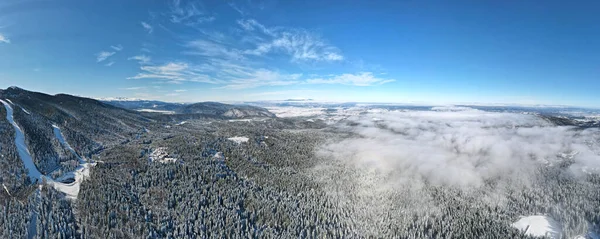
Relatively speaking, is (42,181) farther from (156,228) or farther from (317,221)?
(317,221)

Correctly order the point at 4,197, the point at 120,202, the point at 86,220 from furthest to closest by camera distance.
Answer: the point at 120,202 → the point at 4,197 → the point at 86,220

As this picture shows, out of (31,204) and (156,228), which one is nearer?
(31,204)

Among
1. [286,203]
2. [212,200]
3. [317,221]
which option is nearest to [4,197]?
[212,200]

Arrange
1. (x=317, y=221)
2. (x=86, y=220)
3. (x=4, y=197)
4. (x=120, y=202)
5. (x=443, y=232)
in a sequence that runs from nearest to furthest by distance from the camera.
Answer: (x=86, y=220) → (x=4, y=197) → (x=120, y=202) → (x=317, y=221) → (x=443, y=232)

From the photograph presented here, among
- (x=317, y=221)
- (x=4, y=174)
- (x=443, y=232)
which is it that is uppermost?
(x=4, y=174)

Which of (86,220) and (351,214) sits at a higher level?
(86,220)

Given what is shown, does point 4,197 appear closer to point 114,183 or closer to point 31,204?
point 31,204

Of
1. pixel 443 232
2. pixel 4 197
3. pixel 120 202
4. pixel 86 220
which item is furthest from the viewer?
pixel 443 232

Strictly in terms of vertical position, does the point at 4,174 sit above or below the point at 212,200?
above

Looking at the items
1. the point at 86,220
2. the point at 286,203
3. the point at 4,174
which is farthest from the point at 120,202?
the point at 286,203

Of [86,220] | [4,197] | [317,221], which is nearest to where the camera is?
[86,220]
